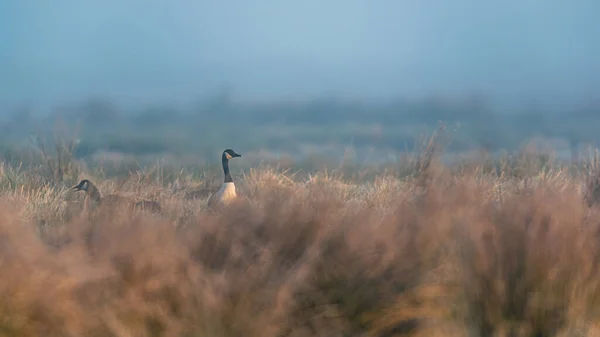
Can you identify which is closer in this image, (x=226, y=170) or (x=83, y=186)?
(x=83, y=186)

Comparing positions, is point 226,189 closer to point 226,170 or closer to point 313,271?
point 226,170

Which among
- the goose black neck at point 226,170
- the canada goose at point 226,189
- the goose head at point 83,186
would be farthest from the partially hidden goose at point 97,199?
the goose black neck at point 226,170

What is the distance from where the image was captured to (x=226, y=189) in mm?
12594

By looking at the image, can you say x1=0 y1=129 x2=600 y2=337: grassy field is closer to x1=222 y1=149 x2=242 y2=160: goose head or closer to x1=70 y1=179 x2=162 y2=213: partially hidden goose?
x1=70 y1=179 x2=162 y2=213: partially hidden goose

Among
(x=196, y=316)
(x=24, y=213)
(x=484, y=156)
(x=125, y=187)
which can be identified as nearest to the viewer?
(x=196, y=316)

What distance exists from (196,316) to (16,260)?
1190 mm

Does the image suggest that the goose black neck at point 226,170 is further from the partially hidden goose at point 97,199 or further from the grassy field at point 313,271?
the grassy field at point 313,271

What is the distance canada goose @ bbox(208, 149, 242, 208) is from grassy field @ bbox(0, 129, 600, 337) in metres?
3.20

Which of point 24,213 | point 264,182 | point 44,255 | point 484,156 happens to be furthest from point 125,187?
point 44,255

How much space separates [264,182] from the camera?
1499 cm

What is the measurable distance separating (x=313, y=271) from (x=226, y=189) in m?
6.64

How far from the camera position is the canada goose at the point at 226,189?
11.2 meters

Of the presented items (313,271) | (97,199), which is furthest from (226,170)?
(313,271)

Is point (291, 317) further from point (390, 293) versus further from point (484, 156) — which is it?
point (484, 156)
